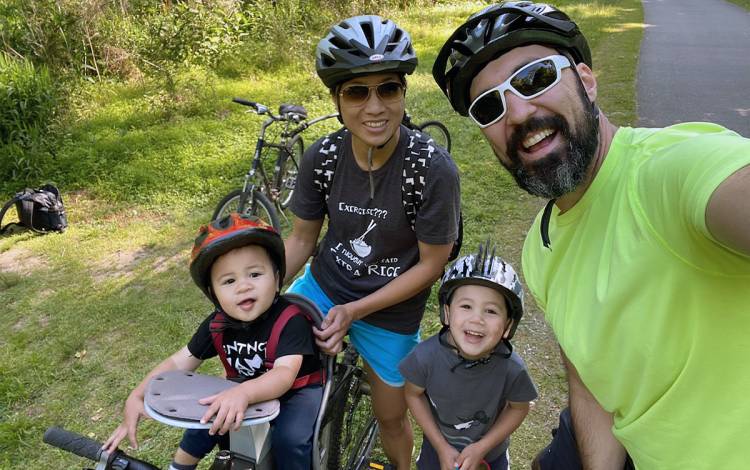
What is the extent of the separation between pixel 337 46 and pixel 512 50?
1112mm

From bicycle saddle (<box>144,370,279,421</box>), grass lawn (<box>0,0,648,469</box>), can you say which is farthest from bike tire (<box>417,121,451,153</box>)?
bicycle saddle (<box>144,370,279,421</box>)

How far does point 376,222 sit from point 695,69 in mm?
10714

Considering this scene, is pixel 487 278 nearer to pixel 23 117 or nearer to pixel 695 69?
pixel 23 117

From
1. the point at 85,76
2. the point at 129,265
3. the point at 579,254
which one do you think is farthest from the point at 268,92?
the point at 579,254

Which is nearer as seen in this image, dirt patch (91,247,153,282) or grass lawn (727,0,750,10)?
dirt patch (91,247,153,282)

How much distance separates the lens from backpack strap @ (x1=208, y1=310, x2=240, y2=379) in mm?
2016

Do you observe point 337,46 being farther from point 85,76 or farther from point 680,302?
point 85,76

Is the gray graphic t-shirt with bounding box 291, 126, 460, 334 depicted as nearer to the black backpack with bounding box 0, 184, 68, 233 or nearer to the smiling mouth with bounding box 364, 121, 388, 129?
the smiling mouth with bounding box 364, 121, 388, 129

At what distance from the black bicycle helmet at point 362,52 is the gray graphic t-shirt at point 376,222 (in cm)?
29

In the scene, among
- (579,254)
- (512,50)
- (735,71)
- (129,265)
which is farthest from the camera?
(735,71)

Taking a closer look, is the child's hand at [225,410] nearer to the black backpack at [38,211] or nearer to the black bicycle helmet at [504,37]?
the black bicycle helmet at [504,37]

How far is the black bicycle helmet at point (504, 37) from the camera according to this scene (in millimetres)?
1636

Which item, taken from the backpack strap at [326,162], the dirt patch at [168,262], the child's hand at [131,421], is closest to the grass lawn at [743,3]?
the dirt patch at [168,262]

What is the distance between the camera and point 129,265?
6070 millimetres
